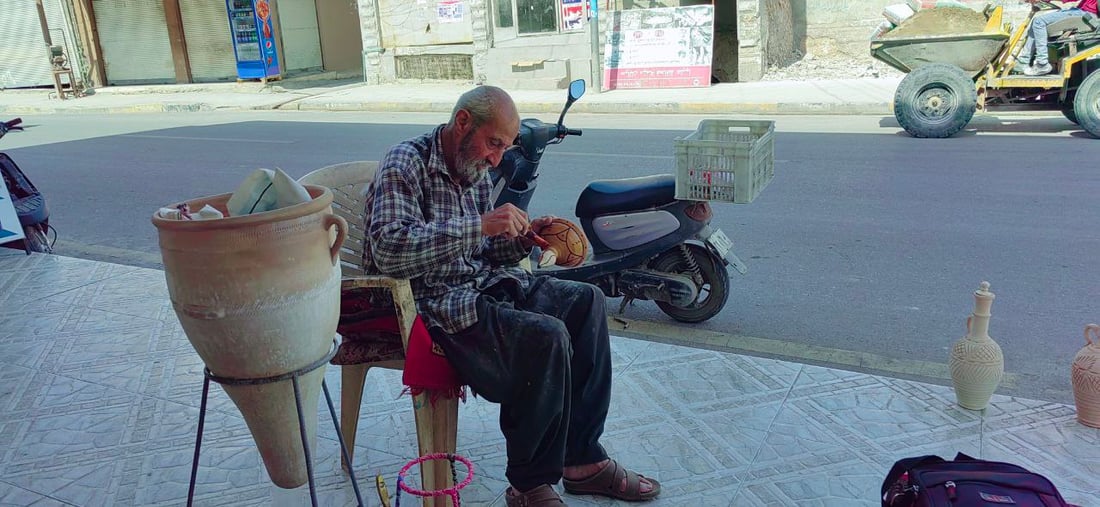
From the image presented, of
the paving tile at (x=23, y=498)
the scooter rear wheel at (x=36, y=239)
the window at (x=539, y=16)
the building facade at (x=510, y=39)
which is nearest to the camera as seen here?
the paving tile at (x=23, y=498)

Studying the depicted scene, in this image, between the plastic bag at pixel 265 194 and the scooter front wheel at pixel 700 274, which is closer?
the plastic bag at pixel 265 194

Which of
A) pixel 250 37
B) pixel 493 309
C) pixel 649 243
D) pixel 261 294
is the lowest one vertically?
pixel 649 243

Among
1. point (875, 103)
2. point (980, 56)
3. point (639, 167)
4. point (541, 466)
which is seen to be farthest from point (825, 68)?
point (541, 466)

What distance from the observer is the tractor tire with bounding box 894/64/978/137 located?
332 inches

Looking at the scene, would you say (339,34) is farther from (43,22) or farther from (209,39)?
(43,22)

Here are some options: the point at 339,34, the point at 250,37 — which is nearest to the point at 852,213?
the point at 250,37

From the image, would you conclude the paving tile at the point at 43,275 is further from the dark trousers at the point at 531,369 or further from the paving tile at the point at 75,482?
the dark trousers at the point at 531,369

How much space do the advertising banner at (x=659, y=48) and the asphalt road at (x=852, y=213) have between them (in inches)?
104

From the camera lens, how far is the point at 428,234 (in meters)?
2.18

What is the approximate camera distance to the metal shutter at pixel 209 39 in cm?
2044

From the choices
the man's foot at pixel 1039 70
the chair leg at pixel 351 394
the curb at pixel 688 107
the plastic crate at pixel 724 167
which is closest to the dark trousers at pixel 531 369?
the chair leg at pixel 351 394

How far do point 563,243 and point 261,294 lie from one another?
98 centimetres

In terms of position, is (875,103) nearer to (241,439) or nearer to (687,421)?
(687,421)

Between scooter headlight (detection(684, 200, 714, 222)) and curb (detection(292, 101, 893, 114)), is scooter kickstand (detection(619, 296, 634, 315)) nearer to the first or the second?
scooter headlight (detection(684, 200, 714, 222))
